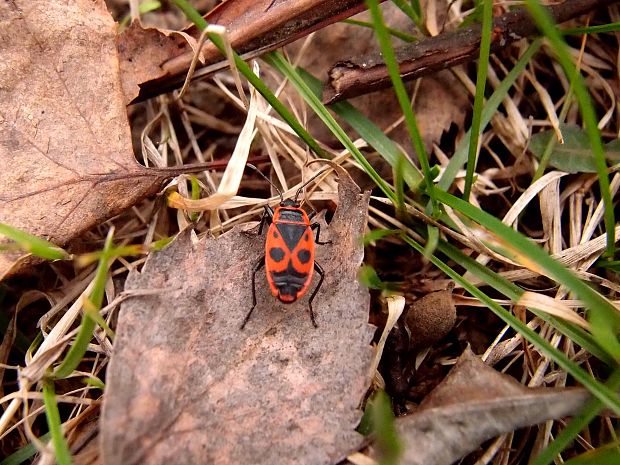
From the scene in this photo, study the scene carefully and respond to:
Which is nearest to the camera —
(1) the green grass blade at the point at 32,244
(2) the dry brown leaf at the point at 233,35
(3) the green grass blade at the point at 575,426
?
(3) the green grass blade at the point at 575,426

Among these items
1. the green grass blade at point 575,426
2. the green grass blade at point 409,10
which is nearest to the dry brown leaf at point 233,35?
the green grass blade at point 409,10

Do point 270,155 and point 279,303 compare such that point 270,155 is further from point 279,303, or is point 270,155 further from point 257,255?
point 279,303

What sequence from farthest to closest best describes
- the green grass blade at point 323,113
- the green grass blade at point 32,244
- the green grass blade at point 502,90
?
the green grass blade at point 502,90 < the green grass blade at point 323,113 < the green grass blade at point 32,244

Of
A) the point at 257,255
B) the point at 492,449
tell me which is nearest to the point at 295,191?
the point at 257,255

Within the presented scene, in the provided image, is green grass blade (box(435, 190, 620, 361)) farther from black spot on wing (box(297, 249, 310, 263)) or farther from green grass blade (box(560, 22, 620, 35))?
green grass blade (box(560, 22, 620, 35))

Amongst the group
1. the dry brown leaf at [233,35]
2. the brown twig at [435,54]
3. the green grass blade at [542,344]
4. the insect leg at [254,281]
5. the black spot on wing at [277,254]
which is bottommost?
the green grass blade at [542,344]

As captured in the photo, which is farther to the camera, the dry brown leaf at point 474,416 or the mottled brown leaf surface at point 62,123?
the mottled brown leaf surface at point 62,123

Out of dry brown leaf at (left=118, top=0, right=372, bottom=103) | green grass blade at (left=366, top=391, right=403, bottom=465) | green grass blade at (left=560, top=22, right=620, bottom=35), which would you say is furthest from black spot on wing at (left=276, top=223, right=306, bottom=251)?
green grass blade at (left=560, top=22, right=620, bottom=35)

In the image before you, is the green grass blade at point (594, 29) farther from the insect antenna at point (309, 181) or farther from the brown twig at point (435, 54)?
the insect antenna at point (309, 181)
